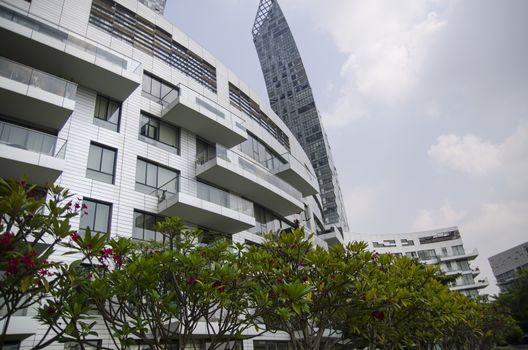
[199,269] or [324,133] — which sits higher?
[324,133]

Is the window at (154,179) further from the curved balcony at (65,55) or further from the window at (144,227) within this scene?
the curved balcony at (65,55)

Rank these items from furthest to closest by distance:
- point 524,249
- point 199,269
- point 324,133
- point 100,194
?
1. point 524,249
2. point 324,133
3. point 100,194
4. point 199,269

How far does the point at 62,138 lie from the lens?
505 inches

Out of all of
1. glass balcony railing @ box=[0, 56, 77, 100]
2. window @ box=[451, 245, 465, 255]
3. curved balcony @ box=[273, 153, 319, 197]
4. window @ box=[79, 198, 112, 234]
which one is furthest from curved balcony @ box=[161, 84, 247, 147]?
window @ box=[451, 245, 465, 255]

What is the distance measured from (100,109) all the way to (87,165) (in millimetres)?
2994

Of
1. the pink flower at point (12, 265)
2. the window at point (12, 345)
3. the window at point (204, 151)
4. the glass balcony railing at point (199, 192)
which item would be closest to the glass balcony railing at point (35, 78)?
the glass balcony railing at point (199, 192)

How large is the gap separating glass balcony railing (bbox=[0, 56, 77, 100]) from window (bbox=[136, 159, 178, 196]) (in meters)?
4.25

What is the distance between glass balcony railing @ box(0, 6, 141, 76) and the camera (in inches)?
510

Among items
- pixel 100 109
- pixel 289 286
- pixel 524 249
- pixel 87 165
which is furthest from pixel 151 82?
pixel 524 249

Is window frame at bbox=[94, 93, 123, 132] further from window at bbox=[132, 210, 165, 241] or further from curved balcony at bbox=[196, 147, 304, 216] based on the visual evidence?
curved balcony at bbox=[196, 147, 304, 216]

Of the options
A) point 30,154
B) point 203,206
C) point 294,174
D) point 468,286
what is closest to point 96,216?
point 30,154

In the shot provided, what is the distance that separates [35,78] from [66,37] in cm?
253

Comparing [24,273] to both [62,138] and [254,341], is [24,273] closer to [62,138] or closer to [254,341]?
[62,138]

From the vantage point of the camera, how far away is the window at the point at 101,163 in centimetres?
1380
